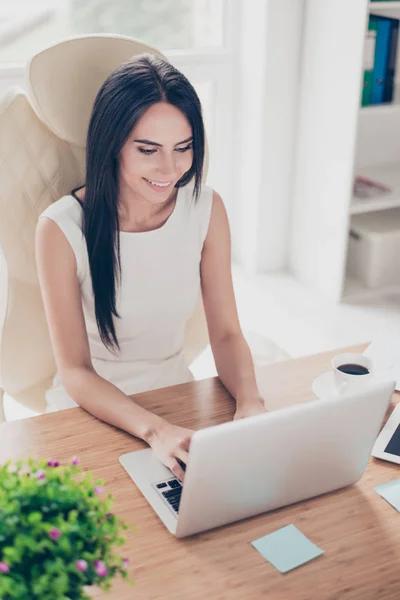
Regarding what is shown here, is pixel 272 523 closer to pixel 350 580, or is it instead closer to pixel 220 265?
pixel 350 580

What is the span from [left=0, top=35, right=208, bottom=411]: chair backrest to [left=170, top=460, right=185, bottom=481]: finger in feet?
2.20

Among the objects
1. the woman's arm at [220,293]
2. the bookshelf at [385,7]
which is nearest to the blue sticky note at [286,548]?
the woman's arm at [220,293]

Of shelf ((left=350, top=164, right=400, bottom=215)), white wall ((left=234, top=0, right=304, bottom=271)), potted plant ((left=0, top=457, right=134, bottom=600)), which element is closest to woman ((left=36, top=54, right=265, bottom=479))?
potted plant ((left=0, top=457, right=134, bottom=600))

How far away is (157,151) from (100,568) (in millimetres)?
938

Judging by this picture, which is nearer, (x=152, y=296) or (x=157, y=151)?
(x=157, y=151)

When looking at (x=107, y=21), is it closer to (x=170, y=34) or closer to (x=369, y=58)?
(x=170, y=34)

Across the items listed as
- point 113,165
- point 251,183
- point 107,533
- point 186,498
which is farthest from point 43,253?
point 251,183

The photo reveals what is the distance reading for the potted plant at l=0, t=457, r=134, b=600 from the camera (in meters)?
0.70

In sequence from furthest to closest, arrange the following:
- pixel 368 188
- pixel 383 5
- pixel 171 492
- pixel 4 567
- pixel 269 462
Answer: pixel 368 188
pixel 383 5
pixel 171 492
pixel 269 462
pixel 4 567

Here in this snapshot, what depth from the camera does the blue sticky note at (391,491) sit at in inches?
43.8

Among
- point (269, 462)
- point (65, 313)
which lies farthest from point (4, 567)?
point (65, 313)

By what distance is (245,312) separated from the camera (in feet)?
10.6

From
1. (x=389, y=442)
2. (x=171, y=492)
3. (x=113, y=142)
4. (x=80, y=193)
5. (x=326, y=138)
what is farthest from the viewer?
(x=326, y=138)

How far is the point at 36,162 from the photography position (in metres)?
1.63
